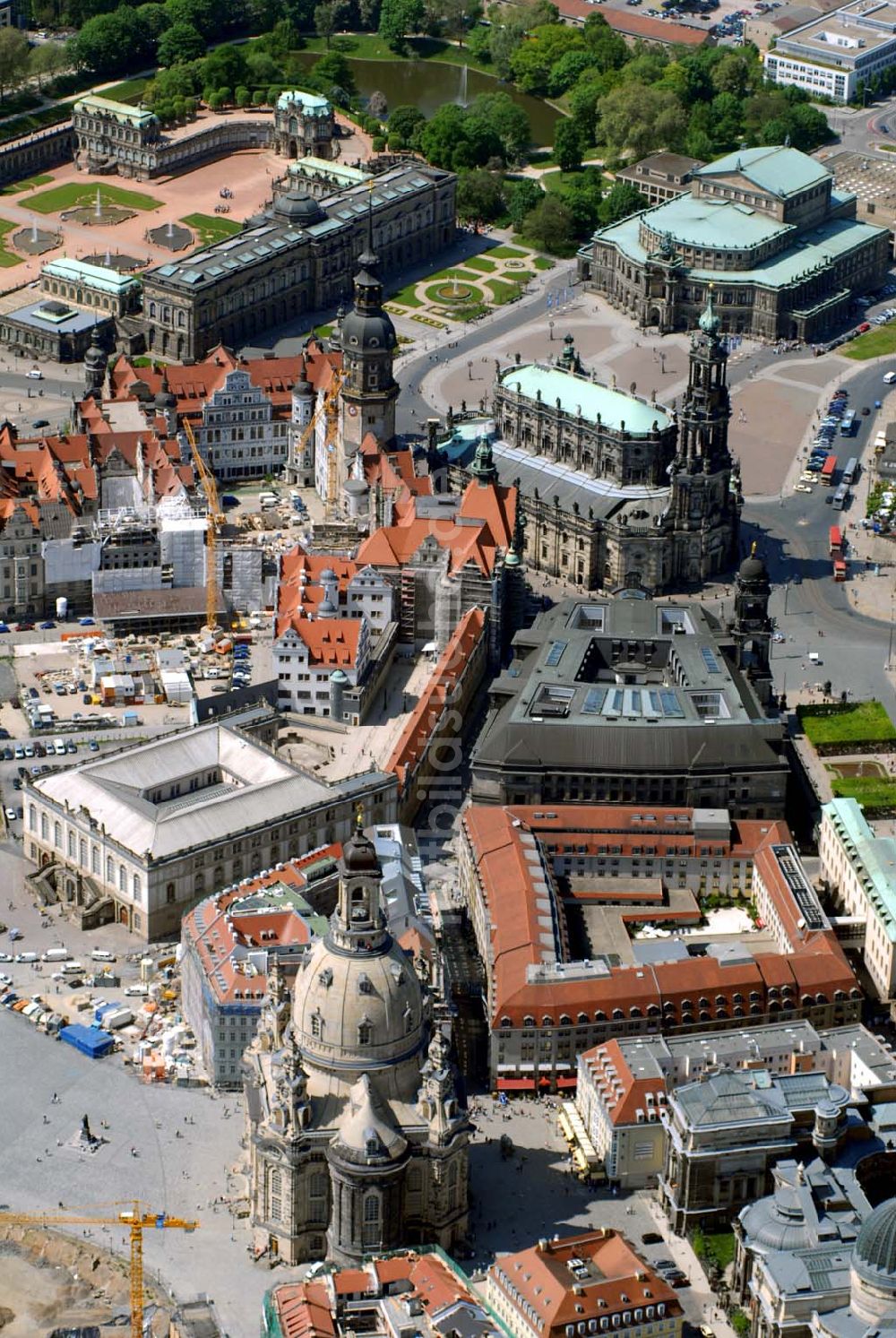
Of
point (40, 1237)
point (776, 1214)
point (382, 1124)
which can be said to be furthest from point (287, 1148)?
point (776, 1214)

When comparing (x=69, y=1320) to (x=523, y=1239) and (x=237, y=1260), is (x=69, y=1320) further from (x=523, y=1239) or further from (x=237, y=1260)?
(x=523, y=1239)

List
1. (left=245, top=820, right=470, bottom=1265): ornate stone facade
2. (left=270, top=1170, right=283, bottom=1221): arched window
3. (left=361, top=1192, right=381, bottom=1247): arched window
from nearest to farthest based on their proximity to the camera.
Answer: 1. (left=361, top=1192, right=381, bottom=1247): arched window
2. (left=245, top=820, right=470, bottom=1265): ornate stone facade
3. (left=270, top=1170, right=283, bottom=1221): arched window

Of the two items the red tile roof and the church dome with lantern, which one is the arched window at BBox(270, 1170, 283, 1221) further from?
the red tile roof

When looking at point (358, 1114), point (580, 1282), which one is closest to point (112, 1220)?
point (358, 1114)

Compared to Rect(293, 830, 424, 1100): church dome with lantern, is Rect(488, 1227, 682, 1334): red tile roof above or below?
below

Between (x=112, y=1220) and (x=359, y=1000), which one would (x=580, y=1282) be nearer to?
(x=359, y=1000)

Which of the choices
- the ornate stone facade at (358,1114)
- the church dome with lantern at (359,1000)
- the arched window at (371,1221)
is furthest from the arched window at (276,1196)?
the church dome with lantern at (359,1000)

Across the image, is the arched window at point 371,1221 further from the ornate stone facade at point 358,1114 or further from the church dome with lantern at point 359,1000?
the church dome with lantern at point 359,1000

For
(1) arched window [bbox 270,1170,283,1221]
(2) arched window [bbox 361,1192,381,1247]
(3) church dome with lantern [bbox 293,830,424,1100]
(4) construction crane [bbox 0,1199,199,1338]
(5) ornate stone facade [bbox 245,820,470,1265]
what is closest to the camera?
(2) arched window [bbox 361,1192,381,1247]

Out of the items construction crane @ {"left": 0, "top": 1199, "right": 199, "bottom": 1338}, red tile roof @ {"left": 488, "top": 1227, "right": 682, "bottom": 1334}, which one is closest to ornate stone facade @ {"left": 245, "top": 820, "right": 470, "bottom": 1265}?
construction crane @ {"left": 0, "top": 1199, "right": 199, "bottom": 1338}
